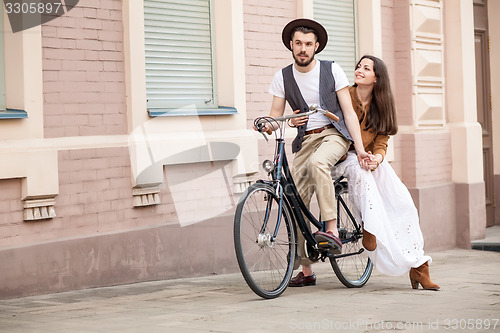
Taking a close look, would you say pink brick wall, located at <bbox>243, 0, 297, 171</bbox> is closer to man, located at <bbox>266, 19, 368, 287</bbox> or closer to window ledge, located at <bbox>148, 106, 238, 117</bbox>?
window ledge, located at <bbox>148, 106, 238, 117</bbox>

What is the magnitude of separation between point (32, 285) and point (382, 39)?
6028mm

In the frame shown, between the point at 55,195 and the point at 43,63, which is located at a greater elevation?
the point at 43,63

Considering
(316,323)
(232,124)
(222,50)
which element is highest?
(222,50)

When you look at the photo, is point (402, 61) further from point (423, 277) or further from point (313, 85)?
point (423, 277)

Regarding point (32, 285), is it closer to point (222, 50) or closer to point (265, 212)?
point (265, 212)

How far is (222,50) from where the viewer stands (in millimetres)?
9156

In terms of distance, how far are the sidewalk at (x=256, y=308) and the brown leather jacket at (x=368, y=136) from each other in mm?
1158

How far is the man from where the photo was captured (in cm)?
700

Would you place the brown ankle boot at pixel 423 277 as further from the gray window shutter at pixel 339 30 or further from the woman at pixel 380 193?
the gray window shutter at pixel 339 30

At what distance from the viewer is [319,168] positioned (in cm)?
692

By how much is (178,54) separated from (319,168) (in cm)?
252

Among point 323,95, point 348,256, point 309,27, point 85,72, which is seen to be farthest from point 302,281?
point 85,72

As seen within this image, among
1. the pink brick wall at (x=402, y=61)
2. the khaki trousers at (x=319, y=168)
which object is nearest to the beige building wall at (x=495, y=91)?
the pink brick wall at (x=402, y=61)

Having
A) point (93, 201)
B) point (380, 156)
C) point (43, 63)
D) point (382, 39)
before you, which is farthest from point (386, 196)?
point (382, 39)
